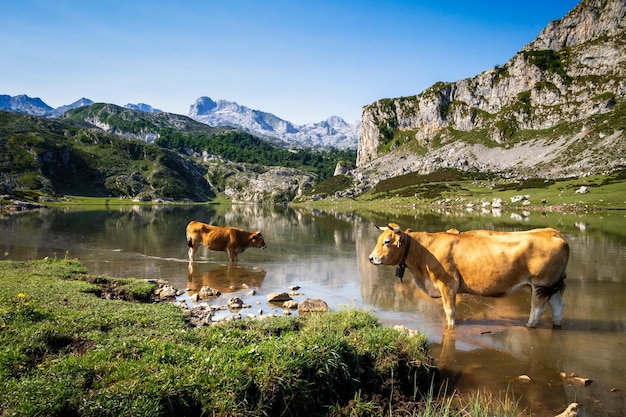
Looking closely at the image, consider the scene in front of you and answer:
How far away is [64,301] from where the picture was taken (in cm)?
1259

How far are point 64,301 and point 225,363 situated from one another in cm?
868

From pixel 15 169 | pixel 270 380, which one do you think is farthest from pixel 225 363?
pixel 15 169

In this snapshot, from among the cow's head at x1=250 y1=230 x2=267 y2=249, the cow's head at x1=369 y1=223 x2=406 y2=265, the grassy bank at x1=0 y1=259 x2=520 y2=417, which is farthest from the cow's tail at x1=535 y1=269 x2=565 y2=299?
the cow's head at x1=250 y1=230 x2=267 y2=249

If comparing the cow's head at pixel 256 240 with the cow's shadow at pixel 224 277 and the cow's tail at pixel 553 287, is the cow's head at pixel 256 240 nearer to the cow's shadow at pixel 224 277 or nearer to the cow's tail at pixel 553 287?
the cow's shadow at pixel 224 277

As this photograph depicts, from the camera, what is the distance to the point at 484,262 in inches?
473

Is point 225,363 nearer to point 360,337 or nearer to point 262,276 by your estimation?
point 360,337

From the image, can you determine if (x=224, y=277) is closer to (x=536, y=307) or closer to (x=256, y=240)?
(x=256, y=240)

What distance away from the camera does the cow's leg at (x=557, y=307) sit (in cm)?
1216

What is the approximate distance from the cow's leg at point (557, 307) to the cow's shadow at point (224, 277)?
1313 cm

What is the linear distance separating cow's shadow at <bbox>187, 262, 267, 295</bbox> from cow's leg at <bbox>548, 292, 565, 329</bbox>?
13.1 m

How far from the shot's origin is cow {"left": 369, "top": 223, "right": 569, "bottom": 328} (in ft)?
38.0

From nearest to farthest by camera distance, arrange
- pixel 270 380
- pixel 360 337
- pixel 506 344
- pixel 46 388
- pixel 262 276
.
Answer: pixel 46 388, pixel 270 380, pixel 360 337, pixel 506 344, pixel 262 276

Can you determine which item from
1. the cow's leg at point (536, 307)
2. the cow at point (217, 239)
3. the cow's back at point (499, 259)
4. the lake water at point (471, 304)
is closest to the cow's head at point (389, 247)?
the cow's back at point (499, 259)

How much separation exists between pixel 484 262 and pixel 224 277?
1500cm
